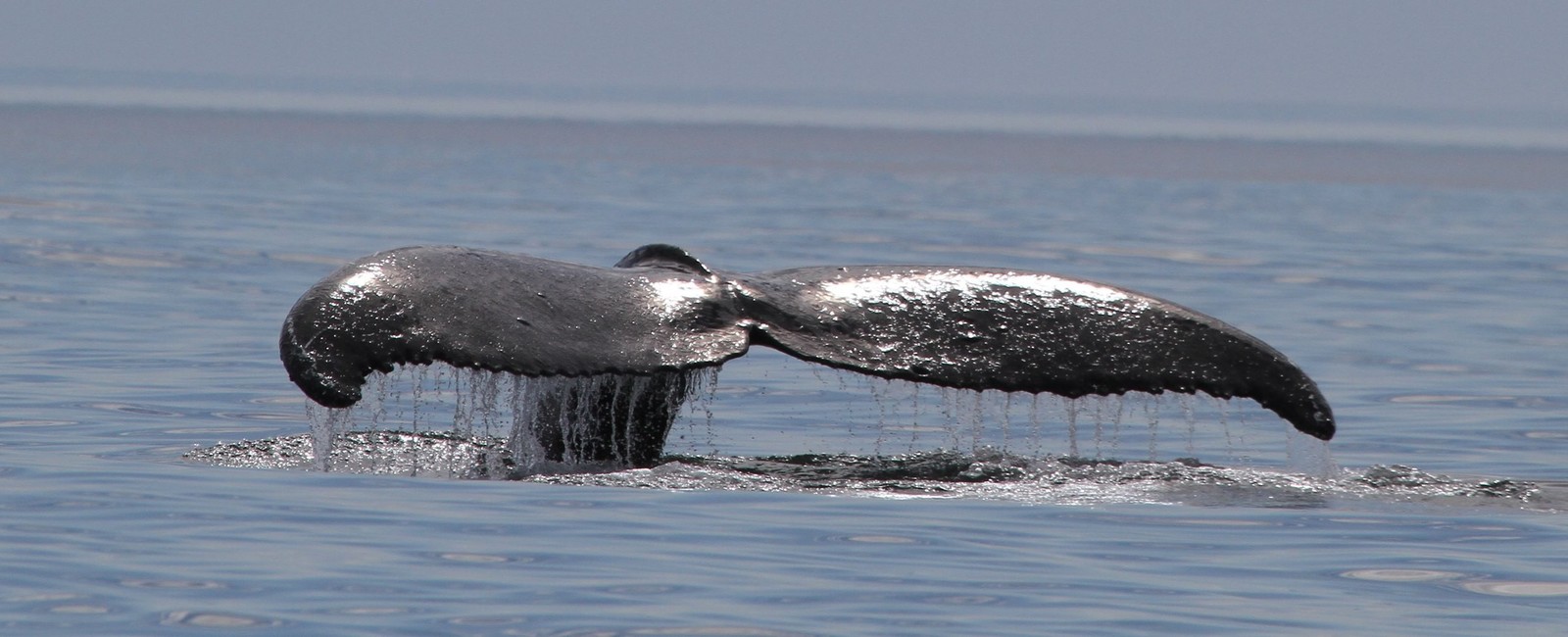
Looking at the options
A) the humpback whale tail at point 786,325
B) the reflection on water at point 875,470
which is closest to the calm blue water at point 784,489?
the reflection on water at point 875,470

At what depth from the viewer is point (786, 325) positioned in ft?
22.6

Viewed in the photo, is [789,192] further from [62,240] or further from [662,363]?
[662,363]

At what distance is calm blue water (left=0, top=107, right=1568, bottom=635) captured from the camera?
629cm

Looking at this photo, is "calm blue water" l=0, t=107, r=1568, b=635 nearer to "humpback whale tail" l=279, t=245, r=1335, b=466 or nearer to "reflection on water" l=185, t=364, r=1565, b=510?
"reflection on water" l=185, t=364, r=1565, b=510

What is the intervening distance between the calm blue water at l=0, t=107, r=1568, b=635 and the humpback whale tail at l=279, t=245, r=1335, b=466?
30 cm

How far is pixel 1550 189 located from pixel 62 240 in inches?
1056

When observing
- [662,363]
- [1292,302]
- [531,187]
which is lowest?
[662,363]

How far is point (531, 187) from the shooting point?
31.4 metres

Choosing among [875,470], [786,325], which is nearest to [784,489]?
[875,470]

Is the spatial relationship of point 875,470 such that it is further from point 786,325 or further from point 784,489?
point 786,325

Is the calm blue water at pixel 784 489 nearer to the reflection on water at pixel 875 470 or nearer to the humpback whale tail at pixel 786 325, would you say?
the reflection on water at pixel 875 470

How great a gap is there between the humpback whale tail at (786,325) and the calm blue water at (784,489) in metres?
0.30

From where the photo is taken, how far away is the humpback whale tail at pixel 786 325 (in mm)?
6348

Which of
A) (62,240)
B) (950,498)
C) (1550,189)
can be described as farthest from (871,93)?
Answer: (950,498)
